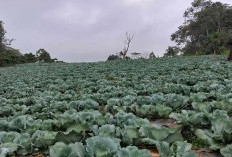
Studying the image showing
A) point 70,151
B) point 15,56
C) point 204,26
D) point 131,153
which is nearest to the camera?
point 131,153

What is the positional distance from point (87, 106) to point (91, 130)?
7.32 feet

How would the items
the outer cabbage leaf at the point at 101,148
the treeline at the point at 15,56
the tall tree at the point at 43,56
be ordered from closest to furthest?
the outer cabbage leaf at the point at 101,148, the treeline at the point at 15,56, the tall tree at the point at 43,56

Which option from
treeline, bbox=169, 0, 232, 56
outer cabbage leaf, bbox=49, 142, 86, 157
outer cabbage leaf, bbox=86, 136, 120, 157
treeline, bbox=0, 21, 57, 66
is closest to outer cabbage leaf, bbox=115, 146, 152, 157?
outer cabbage leaf, bbox=86, 136, 120, 157

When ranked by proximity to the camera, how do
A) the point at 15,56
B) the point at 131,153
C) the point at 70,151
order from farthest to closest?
1. the point at 15,56
2. the point at 70,151
3. the point at 131,153

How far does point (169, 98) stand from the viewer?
614 centimetres

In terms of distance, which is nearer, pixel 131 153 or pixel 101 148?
pixel 131 153

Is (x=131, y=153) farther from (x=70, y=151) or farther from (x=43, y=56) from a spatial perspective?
(x=43, y=56)

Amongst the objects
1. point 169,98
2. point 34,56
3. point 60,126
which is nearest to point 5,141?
point 60,126

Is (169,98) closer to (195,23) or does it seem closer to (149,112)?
(149,112)

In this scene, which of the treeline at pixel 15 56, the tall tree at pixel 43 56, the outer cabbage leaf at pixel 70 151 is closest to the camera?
the outer cabbage leaf at pixel 70 151

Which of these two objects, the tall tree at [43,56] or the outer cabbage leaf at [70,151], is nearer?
the outer cabbage leaf at [70,151]

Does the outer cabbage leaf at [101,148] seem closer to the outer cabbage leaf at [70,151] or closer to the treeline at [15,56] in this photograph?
the outer cabbage leaf at [70,151]

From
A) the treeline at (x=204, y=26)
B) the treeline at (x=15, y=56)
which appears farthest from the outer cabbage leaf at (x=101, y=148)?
the treeline at (x=204, y=26)

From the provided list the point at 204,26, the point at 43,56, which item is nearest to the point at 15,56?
the point at 43,56
